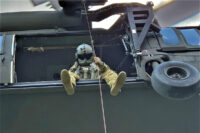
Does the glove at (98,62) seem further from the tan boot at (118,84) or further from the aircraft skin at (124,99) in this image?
the tan boot at (118,84)

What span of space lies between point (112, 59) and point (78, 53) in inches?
39.0

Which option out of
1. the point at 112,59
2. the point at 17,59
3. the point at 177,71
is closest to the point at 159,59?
the point at 177,71

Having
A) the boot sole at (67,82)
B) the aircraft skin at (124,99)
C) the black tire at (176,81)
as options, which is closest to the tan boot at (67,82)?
the boot sole at (67,82)

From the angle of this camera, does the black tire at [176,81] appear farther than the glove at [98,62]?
No

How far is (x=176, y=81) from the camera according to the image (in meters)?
3.59

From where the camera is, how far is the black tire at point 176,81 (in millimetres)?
3543

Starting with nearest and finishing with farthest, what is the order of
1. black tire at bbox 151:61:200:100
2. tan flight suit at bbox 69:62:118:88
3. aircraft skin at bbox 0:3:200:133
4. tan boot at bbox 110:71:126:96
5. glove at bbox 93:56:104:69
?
black tire at bbox 151:61:200:100
tan boot at bbox 110:71:126:96
aircraft skin at bbox 0:3:200:133
glove at bbox 93:56:104:69
tan flight suit at bbox 69:62:118:88

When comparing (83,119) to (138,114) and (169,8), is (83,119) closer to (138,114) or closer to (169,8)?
(138,114)

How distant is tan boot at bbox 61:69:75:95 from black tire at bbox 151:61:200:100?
3.43ft

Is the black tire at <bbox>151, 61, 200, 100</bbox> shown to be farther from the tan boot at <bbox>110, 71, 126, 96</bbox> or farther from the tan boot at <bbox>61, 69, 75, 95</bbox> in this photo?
the tan boot at <bbox>61, 69, 75, 95</bbox>

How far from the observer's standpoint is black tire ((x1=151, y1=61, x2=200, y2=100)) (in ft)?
11.6

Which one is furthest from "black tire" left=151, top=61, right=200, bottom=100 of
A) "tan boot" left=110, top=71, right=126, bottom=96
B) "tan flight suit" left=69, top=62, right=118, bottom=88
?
"tan flight suit" left=69, top=62, right=118, bottom=88

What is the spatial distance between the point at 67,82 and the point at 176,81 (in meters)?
1.37

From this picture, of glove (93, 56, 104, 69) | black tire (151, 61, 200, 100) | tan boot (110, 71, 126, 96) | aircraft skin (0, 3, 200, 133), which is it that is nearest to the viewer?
black tire (151, 61, 200, 100)
